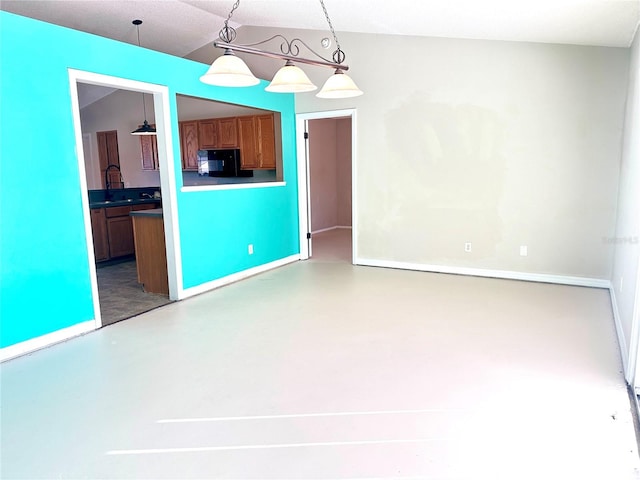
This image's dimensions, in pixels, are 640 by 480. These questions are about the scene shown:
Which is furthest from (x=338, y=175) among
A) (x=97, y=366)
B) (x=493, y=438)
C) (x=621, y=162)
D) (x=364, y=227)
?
(x=493, y=438)

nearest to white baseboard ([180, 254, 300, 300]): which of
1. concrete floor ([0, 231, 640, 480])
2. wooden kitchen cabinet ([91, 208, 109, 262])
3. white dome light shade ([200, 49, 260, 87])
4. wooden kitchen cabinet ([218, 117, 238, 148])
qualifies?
concrete floor ([0, 231, 640, 480])

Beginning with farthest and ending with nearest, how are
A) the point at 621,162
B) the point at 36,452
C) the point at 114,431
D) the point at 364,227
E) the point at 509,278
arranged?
the point at 364,227 → the point at 509,278 → the point at 621,162 → the point at 114,431 → the point at 36,452

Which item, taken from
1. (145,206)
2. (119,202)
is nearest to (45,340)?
(119,202)

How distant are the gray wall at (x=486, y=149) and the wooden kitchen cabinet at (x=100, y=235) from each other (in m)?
3.21

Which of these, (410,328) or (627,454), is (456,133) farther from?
(627,454)

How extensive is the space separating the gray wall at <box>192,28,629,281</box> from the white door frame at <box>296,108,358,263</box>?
75 millimetres

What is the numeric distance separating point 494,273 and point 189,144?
5.24m

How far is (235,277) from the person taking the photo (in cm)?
513

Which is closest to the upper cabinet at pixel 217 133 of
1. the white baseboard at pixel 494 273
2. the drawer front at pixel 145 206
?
the drawer front at pixel 145 206

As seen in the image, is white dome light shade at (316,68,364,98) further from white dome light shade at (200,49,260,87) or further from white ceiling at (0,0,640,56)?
white ceiling at (0,0,640,56)

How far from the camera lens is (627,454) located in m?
1.94

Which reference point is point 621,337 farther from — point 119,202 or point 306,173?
point 119,202

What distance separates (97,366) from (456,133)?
4266 mm

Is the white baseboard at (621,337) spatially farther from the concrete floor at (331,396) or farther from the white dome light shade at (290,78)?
the white dome light shade at (290,78)
